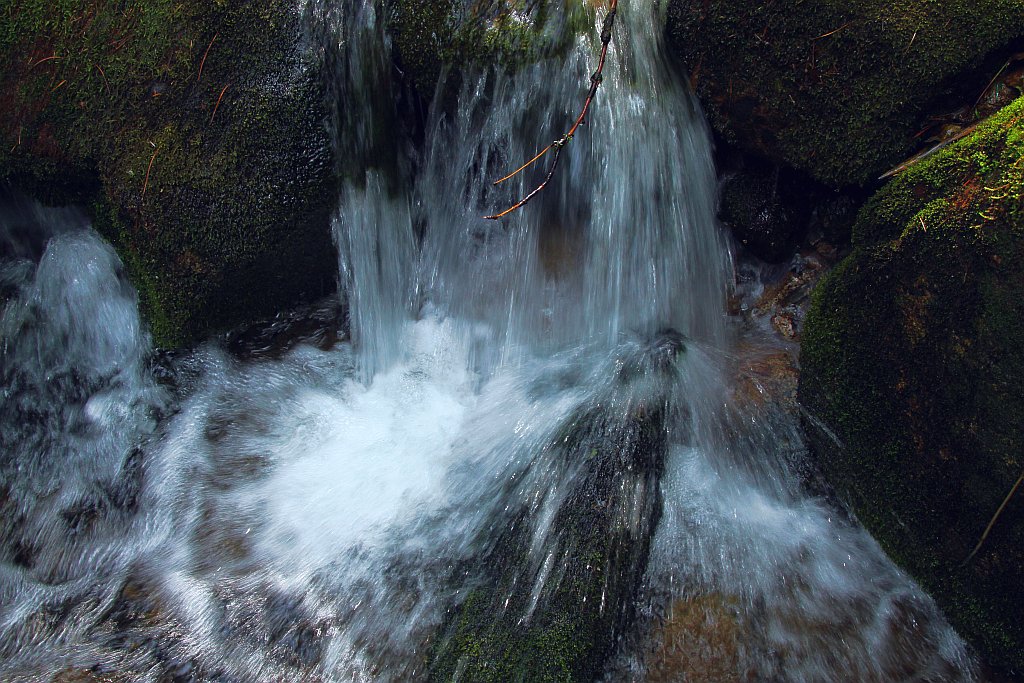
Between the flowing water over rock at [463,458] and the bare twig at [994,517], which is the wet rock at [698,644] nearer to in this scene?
the flowing water over rock at [463,458]

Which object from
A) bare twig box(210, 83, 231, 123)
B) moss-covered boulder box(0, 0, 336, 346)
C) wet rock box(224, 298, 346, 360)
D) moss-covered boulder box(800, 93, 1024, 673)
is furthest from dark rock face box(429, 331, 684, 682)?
bare twig box(210, 83, 231, 123)

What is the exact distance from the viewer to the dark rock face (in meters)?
2.65

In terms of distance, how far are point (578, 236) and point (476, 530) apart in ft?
5.26

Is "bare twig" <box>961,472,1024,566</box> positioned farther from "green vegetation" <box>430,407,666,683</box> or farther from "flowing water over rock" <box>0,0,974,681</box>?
"green vegetation" <box>430,407,666,683</box>

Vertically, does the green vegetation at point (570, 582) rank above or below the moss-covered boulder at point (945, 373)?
below

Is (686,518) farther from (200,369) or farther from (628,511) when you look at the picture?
(200,369)

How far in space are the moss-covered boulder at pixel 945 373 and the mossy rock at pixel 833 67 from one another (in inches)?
16.2

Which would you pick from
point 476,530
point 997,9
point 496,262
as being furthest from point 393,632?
point 997,9

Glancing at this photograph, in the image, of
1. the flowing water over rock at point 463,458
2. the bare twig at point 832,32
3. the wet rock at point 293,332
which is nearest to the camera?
the flowing water over rock at point 463,458

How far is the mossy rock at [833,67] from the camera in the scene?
2.83 meters

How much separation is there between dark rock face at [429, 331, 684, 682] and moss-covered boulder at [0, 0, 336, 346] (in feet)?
6.27

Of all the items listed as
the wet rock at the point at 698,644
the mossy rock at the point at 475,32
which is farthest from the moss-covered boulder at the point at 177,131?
the wet rock at the point at 698,644

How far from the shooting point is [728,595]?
9.24 feet

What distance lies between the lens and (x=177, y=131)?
11.5ft
